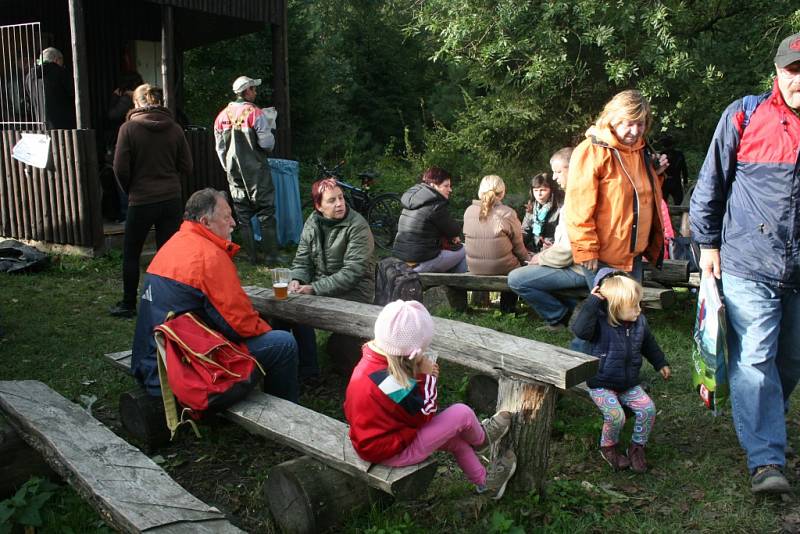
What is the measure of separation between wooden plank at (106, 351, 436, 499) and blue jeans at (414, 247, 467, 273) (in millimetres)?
3338

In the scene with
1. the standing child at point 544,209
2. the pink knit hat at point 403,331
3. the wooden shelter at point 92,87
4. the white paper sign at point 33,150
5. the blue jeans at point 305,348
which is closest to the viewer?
the pink knit hat at point 403,331

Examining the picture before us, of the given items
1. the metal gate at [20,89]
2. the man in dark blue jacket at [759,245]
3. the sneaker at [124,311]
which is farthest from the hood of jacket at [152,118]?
the man in dark blue jacket at [759,245]

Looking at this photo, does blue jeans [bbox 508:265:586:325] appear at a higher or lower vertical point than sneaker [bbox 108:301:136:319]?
higher

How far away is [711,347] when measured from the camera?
12.7 feet

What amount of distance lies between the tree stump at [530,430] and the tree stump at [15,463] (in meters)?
2.35

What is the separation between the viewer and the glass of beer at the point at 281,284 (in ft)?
16.3

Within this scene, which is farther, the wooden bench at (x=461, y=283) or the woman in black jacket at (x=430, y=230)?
the woman in black jacket at (x=430, y=230)

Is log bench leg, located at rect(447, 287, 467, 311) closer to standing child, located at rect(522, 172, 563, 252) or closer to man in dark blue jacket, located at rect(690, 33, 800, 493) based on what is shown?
standing child, located at rect(522, 172, 563, 252)

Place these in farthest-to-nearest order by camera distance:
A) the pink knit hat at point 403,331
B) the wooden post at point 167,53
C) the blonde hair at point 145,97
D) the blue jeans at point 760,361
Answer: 1. the wooden post at point 167,53
2. the blonde hair at point 145,97
3. the blue jeans at point 760,361
4. the pink knit hat at point 403,331

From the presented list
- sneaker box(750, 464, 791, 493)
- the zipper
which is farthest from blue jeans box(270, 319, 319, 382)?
sneaker box(750, 464, 791, 493)

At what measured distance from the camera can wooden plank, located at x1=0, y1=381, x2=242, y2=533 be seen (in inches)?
119

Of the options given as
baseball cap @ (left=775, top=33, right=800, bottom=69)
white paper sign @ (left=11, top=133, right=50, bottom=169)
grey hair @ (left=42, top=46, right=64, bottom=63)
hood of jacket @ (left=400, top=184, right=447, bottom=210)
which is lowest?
hood of jacket @ (left=400, top=184, right=447, bottom=210)

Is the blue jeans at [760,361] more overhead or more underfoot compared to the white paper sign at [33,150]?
more underfoot

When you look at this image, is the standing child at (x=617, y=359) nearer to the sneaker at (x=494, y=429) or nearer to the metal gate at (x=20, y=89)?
the sneaker at (x=494, y=429)
